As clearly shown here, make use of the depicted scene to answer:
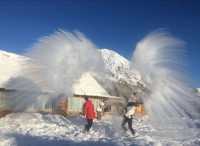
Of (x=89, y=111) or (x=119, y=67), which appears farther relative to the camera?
(x=89, y=111)

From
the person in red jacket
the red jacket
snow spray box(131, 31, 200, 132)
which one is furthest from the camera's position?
the red jacket

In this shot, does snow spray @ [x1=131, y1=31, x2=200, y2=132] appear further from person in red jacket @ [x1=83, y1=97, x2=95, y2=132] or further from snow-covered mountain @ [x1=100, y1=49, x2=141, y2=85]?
person in red jacket @ [x1=83, y1=97, x2=95, y2=132]

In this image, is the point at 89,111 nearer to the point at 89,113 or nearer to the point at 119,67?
the point at 89,113

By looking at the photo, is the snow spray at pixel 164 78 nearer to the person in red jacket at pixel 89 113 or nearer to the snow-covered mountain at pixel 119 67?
the snow-covered mountain at pixel 119 67

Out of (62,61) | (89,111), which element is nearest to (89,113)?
(89,111)

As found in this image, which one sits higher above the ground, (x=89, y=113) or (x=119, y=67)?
(x=119, y=67)

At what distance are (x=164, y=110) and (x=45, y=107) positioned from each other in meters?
17.9

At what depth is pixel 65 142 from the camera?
14.0m

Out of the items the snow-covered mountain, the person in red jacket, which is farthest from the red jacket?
the snow-covered mountain

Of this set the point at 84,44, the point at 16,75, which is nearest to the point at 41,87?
the point at 84,44

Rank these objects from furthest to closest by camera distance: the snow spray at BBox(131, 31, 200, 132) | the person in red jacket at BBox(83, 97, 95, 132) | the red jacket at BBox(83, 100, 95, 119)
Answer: the red jacket at BBox(83, 100, 95, 119) < the person in red jacket at BBox(83, 97, 95, 132) < the snow spray at BBox(131, 31, 200, 132)

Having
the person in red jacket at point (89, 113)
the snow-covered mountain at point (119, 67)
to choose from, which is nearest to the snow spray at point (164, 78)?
the snow-covered mountain at point (119, 67)

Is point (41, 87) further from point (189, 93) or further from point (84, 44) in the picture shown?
point (189, 93)

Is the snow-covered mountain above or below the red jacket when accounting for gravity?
above
